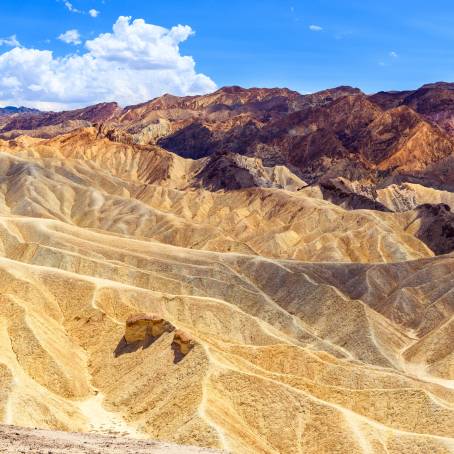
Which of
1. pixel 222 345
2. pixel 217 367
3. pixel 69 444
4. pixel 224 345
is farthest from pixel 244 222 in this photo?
pixel 69 444

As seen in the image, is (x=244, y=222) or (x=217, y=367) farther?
(x=244, y=222)

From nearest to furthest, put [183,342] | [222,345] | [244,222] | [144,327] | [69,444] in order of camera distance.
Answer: [69,444], [183,342], [222,345], [144,327], [244,222]

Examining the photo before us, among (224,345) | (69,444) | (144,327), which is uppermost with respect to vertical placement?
(144,327)

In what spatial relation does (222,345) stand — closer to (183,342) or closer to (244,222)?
(183,342)

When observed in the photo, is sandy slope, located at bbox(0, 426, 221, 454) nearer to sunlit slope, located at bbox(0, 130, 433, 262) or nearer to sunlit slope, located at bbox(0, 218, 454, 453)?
sunlit slope, located at bbox(0, 218, 454, 453)

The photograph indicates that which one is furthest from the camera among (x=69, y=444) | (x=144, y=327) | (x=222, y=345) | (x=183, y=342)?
(x=144, y=327)

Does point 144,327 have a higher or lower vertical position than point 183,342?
higher

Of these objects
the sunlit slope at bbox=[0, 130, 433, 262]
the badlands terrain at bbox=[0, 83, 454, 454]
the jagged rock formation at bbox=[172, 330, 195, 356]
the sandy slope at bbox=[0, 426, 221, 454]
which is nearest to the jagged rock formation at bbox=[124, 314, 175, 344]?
the badlands terrain at bbox=[0, 83, 454, 454]

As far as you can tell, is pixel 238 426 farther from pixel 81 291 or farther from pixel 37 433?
pixel 81 291

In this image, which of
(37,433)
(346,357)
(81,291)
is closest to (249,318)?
(346,357)
